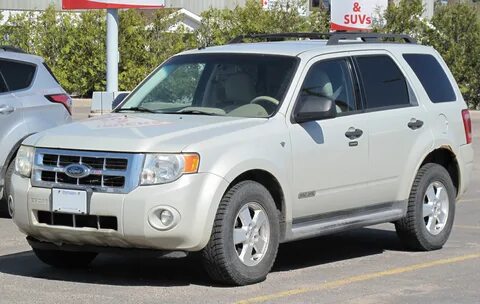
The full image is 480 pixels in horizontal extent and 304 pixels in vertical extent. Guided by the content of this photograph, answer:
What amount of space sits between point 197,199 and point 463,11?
23859 millimetres

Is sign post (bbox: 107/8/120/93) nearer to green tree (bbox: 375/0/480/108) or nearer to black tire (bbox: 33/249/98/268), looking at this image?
green tree (bbox: 375/0/480/108)

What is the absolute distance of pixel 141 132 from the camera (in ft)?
25.5

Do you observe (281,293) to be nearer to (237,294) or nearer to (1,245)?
(237,294)

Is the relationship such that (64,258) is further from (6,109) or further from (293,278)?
(6,109)

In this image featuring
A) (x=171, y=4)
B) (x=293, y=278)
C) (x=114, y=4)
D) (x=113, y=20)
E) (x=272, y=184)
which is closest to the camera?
(x=272, y=184)

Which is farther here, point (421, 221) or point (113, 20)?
point (113, 20)

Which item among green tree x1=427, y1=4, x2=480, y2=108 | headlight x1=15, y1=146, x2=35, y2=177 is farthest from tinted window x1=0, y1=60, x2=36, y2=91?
green tree x1=427, y1=4, x2=480, y2=108

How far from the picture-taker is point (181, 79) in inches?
354

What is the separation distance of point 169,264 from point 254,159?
152cm

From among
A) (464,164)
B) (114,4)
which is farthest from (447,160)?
(114,4)

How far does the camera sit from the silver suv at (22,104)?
11.5 m

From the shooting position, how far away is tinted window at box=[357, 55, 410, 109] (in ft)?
30.1

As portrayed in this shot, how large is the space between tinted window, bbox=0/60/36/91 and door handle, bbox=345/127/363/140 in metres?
4.48

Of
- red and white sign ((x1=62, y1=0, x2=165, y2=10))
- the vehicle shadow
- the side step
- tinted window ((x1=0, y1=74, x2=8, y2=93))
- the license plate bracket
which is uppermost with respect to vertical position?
red and white sign ((x1=62, y1=0, x2=165, y2=10))
